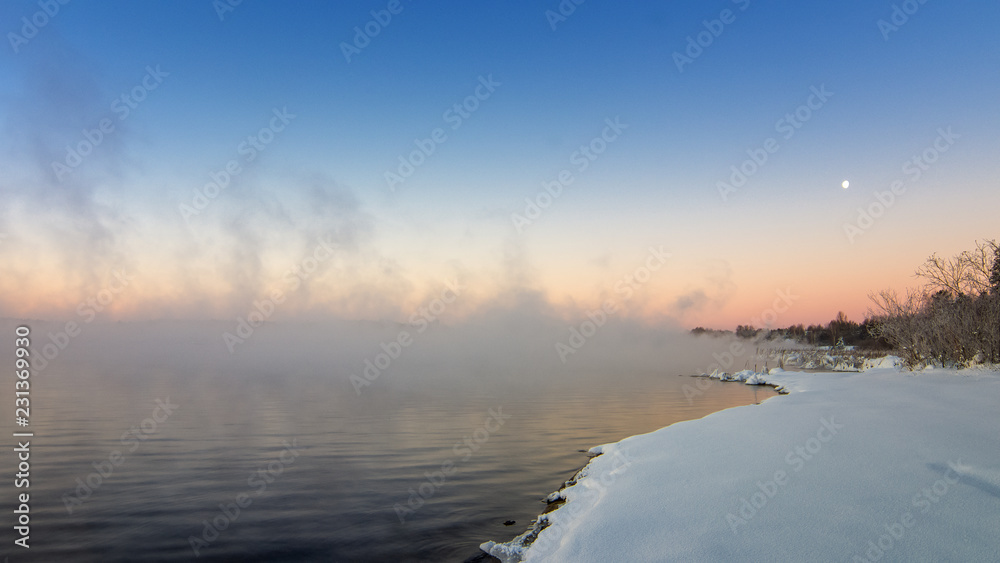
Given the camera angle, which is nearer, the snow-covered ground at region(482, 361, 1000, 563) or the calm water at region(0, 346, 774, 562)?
the snow-covered ground at region(482, 361, 1000, 563)

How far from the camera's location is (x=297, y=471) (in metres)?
17.0

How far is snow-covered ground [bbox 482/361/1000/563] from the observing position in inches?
253

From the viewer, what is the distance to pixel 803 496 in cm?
800

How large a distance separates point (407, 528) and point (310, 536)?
2190mm

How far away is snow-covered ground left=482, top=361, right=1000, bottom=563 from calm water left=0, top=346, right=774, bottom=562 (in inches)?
109

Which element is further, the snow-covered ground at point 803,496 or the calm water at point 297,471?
the calm water at point 297,471

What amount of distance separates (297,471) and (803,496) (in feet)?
50.4

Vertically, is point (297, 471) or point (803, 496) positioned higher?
point (297, 471)

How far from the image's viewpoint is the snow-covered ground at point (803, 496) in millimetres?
6414

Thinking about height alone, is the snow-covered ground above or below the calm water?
below

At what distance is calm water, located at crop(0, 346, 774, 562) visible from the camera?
10.8m

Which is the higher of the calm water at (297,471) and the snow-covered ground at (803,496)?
the calm water at (297,471)

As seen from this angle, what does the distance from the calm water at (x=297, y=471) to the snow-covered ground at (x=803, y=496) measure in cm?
278

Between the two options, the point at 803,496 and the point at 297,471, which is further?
the point at 297,471
